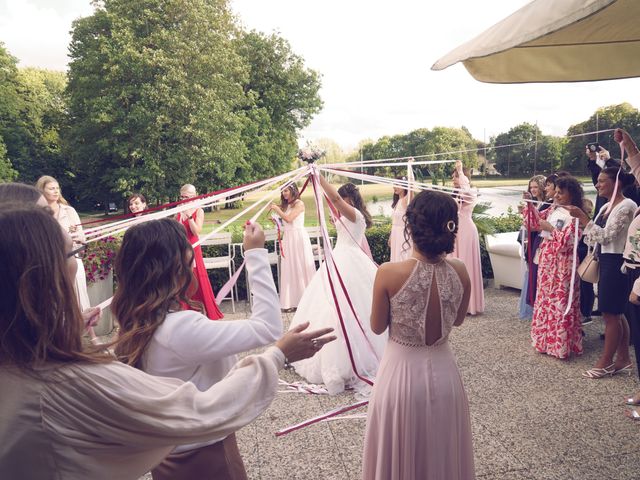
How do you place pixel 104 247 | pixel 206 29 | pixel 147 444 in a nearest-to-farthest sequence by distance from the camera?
1. pixel 147 444
2. pixel 104 247
3. pixel 206 29

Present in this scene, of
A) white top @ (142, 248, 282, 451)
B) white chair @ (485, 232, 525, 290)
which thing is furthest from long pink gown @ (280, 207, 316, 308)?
white top @ (142, 248, 282, 451)

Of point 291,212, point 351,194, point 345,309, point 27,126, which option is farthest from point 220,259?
point 27,126

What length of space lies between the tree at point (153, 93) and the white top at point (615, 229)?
20.4 metres

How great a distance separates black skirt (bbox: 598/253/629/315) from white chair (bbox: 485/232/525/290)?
10.8ft

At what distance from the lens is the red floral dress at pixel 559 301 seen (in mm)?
5414

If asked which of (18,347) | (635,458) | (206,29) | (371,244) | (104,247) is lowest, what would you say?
(635,458)

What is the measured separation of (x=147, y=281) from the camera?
181cm

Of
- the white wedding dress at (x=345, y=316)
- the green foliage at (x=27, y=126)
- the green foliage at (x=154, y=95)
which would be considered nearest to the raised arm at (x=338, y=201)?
the white wedding dress at (x=345, y=316)

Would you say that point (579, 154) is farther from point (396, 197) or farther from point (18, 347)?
point (18, 347)

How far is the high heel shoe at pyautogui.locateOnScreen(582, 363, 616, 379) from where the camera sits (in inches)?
193

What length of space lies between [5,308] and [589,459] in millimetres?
3948

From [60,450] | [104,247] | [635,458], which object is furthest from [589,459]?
[104,247]

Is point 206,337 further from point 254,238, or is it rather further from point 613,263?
point 613,263

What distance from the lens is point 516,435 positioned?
3818mm
